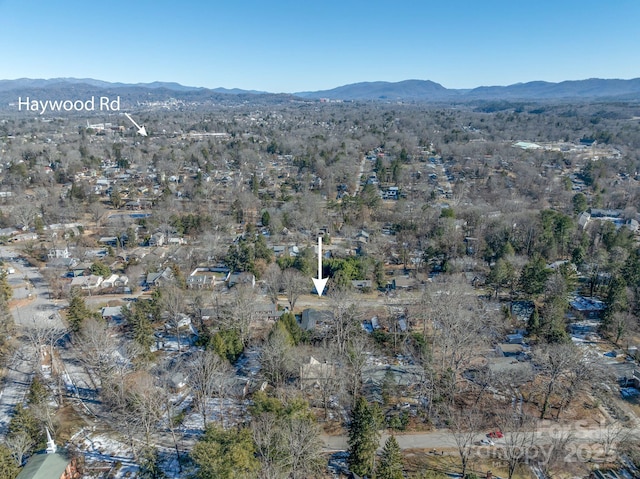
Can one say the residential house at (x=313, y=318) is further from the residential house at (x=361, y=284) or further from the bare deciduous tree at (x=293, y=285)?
the residential house at (x=361, y=284)

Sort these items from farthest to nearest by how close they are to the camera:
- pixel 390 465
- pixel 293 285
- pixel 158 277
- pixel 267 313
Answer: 1. pixel 158 277
2. pixel 293 285
3. pixel 267 313
4. pixel 390 465

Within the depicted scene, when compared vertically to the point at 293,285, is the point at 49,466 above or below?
below

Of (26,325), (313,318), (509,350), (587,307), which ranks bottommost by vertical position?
(26,325)

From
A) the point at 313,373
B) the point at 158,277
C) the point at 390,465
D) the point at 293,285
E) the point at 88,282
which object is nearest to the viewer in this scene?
the point at 390,465

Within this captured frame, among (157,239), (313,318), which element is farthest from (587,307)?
(157,239)

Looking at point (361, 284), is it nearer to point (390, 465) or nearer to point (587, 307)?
point (587, 307)

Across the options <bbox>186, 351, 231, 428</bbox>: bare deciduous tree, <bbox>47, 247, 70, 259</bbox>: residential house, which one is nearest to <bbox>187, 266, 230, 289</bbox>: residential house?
<bbox>186, 351, 231, 428</bbox>: bare deciduous tree

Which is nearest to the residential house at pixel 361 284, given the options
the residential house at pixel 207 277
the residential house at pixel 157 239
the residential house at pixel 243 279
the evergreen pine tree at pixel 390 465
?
the residential house at pixel 243 279

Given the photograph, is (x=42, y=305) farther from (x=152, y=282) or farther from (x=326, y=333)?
(x=326, y=333)

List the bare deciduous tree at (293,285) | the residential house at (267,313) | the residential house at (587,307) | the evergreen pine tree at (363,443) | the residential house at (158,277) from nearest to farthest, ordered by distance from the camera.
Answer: the evergreen pine tree at (363,443) → the residential house at (267,313) → the residential house at (587,307) → the bare deciduous tree at (293,285) → the residential house at (158,277)

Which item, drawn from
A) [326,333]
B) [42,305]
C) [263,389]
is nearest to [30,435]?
[263,389]

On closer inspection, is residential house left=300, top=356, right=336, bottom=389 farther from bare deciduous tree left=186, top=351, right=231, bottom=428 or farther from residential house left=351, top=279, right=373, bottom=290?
residential house left=351, top=279, right=373, bottom=290
